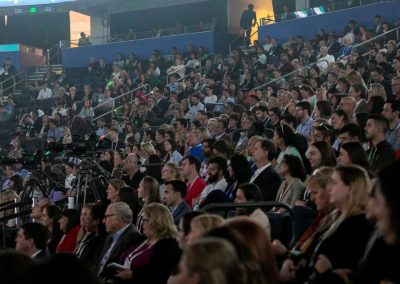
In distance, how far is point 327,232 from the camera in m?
4.86

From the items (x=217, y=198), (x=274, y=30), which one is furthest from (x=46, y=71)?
(x=217, y=198)

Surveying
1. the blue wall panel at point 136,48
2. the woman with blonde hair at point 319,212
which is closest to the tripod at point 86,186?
the woman with blonde hair at point 319,212

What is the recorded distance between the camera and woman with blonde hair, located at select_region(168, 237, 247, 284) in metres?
3.36

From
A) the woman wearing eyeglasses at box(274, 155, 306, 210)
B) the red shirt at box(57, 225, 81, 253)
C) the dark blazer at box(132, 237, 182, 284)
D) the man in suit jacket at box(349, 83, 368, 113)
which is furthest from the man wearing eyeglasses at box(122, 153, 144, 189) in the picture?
the dark blazer at box(132, 237, 182, 284)

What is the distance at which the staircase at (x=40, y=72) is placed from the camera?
1072 inches

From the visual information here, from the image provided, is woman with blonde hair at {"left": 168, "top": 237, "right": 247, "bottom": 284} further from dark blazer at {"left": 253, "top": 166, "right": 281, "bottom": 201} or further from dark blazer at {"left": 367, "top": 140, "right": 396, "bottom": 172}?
dark blazer at {"left": 253, "top": 166, "right": 281, "bottom": 201}

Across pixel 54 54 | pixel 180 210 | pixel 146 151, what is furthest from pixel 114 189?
pixel 54 54

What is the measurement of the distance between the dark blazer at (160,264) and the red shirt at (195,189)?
2.85 metres

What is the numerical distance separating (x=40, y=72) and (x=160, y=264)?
2267 cm

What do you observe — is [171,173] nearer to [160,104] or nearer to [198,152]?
[198,152]

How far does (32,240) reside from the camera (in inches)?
292

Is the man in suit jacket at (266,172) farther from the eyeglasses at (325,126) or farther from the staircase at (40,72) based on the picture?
the staircase at (40,72)

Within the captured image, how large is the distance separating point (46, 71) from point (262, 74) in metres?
12.0

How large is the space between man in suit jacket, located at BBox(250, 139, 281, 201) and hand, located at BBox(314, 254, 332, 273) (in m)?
3.58
